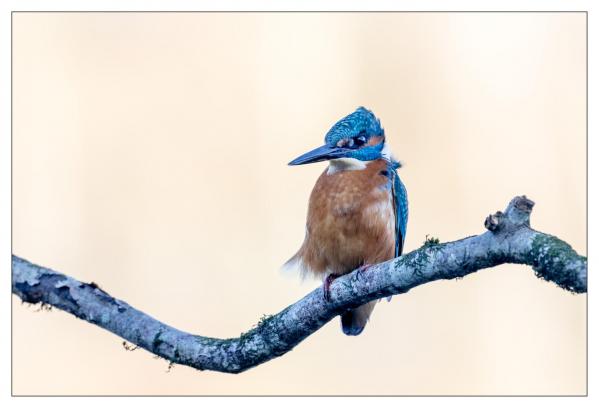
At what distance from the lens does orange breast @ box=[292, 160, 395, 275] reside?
3.95 meters

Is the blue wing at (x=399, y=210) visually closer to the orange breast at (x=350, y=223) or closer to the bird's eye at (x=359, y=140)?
the orange breast at (x=350, y=223)

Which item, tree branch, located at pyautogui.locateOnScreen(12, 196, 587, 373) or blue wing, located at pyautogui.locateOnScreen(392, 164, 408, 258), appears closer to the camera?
tree branch, located at pyautogui.locateOnScreen(12, 196, 587, 373)

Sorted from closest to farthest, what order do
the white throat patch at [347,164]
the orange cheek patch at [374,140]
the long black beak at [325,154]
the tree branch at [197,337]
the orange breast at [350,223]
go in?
the tree branch at [197,337] < the orange breast at [350,223] < the long black beak at [325,154] < the white throat patch at [347,164] < the orange cheek patch at [374,140]

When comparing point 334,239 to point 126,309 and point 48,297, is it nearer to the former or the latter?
point 126,309

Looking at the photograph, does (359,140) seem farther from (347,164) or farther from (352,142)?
(347,164)

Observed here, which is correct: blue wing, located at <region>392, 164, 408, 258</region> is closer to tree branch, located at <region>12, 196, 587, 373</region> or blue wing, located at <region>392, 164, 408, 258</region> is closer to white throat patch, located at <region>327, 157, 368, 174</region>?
white throat patch, located at <region>327, 157, 368, 174</region>

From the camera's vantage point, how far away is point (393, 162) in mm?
4395

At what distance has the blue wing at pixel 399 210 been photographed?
4.19m

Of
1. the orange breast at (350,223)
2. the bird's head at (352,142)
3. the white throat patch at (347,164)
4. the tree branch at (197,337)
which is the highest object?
the bird's head at (352,142)

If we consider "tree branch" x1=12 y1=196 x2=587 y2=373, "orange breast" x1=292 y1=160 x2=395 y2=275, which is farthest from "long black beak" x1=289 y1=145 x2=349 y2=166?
"tree branch" x1=12 y1=196 x2=587 y2=373

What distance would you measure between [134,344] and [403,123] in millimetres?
4316

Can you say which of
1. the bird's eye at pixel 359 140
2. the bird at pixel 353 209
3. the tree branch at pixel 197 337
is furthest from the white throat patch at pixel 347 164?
the tree branch at pixel 197 337

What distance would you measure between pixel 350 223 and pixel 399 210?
0.37 m

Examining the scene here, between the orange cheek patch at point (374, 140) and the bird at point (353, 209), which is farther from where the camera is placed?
the orange cheek patch at point (374, 140)
